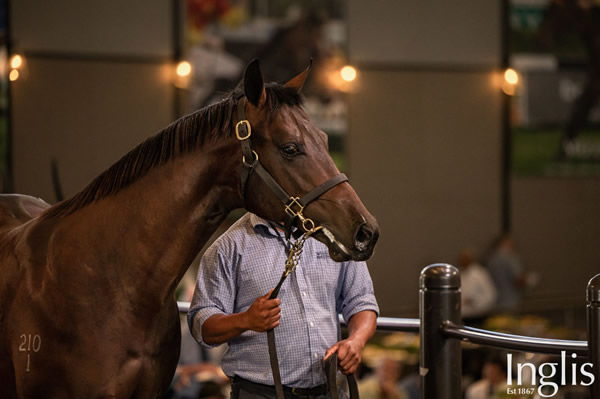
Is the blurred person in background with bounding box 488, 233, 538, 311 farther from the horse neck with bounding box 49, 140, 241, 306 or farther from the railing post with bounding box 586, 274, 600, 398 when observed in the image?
the horse neck with bounding box 49, 140, 241, 306

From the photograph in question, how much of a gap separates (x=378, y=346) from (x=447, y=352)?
5048 mm

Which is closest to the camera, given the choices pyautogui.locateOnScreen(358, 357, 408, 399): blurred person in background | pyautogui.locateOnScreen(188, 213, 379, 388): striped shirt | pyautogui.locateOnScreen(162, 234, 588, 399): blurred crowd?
pyautogui.locateOnScreen(188, 213, 379, 388): striped shirt

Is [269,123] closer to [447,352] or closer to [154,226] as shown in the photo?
[154,226]

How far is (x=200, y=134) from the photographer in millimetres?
2154

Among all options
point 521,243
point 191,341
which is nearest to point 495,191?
point 521,243

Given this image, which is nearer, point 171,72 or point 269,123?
point 269,123

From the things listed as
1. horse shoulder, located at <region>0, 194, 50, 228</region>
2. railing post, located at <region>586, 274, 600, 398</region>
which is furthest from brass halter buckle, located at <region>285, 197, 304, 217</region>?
horse shoulder, located at <region>0, 194, 50, 228</region>

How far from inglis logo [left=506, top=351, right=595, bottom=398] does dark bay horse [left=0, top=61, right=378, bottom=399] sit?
29.6 inches

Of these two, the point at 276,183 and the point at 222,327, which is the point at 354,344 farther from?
the point at 276,183

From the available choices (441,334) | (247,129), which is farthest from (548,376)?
(247,129)

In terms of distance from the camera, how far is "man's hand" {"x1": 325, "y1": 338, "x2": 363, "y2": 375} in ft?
7.18

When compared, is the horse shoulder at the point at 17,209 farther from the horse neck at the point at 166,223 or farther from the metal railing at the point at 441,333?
the metal railing at the point at 441,333

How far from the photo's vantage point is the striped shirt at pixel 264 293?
230 centimetres

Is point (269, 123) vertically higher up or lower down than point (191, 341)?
higher up
